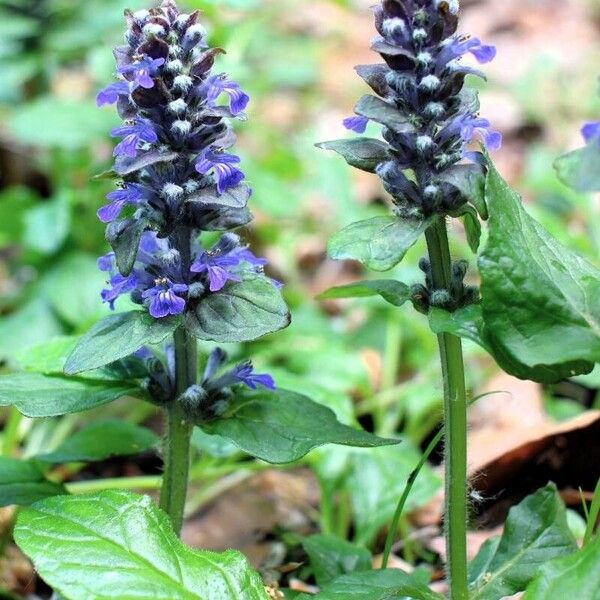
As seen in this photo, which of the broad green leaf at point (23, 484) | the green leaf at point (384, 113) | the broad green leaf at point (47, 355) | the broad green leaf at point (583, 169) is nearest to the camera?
the broad green leaf at point (583, 169)

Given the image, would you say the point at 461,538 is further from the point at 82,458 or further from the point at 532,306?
the point at 82,458

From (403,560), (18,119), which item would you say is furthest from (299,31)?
(403,560)

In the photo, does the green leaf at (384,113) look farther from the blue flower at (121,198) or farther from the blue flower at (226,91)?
the blue flower at (121,198)

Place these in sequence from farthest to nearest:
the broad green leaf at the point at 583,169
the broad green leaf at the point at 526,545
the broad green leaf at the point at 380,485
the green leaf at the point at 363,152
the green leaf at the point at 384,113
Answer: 1. the broad green leaf at the point at 380,485
2. the broad green leaf at the point at 526,545
3. the green leaf at the point at 363,152
4. the green leaf at the point at 384,113
5. the broad green leaf at the point at 583,169

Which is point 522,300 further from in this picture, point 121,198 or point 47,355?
point 47,355

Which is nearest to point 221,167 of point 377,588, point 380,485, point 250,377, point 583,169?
point 250,377

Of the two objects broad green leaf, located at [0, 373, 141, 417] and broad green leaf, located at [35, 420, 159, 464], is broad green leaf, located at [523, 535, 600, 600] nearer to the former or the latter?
broad green leaf, located at [0, 373, 141, 417]

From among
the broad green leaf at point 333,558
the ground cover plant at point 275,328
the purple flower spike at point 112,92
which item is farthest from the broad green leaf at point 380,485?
the purple flower spike at point 112,92
